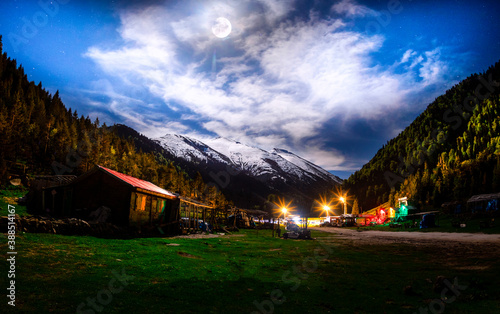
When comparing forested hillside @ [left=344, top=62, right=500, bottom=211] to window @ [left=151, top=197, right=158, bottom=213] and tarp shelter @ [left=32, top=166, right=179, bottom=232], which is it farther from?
tarp shelter @ [left=32, top=166, right=179, bottom=232]

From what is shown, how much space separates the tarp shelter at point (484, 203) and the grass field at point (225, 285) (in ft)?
194

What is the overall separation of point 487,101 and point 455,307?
179603 millimetres

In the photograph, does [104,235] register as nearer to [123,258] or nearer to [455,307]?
[123,258]

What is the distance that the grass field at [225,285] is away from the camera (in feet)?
24.2

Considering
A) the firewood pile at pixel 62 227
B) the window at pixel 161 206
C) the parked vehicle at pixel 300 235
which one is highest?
the window at pixel 161 206

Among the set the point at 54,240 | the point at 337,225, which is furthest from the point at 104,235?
the point at 337,225

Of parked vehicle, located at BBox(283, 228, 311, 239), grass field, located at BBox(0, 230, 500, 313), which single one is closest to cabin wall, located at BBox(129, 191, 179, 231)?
grass field, located at BBox(0, 230, 500, 313)

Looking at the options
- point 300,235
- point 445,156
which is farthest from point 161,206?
point 445,156

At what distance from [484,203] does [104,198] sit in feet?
256

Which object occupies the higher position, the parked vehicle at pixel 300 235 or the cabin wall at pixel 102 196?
the cabin wall at pixel 102 196

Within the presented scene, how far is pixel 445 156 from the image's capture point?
12462cm

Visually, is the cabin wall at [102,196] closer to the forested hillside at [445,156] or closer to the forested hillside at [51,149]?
the forested hillside at [51,149]

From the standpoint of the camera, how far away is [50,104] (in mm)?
154875

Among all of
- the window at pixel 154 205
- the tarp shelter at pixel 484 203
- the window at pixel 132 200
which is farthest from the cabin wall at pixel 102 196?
the tarp shelter at pixel 484 203
